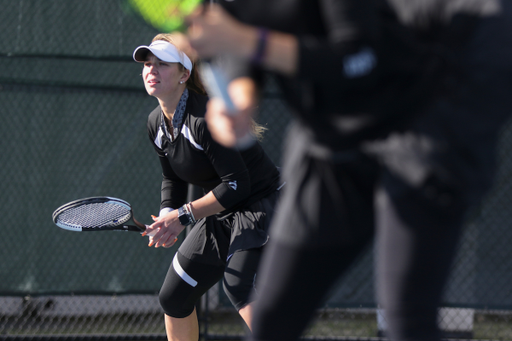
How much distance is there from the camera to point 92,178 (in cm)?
381

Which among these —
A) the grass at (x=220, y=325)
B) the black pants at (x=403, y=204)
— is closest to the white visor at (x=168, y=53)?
the black pants at (x=403, y=204)

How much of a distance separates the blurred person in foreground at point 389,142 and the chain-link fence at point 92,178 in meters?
2.50

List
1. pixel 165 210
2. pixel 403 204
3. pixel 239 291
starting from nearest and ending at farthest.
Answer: pixel 403 204 < pixel 239 291 < pixel 165 210

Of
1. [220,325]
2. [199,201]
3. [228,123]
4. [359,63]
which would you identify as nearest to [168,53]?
[199,201]

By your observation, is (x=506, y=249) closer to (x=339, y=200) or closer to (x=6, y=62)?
(x=339, y=200)

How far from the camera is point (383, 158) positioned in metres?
1.26

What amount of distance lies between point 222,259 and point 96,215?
2.40ft

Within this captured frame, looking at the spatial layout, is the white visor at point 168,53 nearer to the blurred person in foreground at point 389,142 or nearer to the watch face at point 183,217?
the watch face at point 183,217

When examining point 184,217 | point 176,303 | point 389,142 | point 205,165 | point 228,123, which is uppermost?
point 228,123

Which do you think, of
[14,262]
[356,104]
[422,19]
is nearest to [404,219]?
[356,104]

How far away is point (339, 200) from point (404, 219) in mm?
154

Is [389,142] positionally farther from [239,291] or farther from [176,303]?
[176,303]

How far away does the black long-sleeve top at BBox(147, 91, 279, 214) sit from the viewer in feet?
7.72

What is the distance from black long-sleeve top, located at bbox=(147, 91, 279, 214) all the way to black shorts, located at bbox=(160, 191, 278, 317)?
82 millimetres
